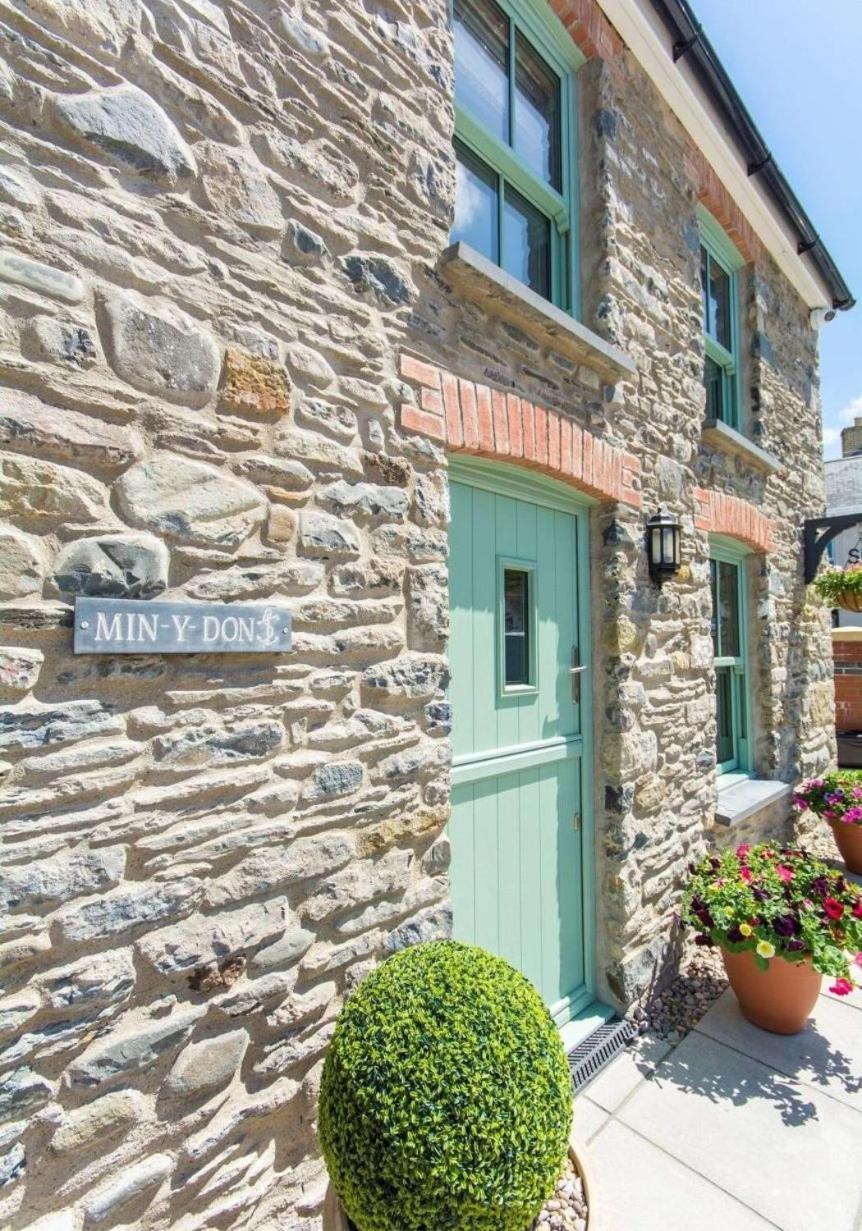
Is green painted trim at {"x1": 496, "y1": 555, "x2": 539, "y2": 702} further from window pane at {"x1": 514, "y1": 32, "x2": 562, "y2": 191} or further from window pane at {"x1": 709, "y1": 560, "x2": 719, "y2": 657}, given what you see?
window pane at {"x1": 709, "y1": 560, "x2": 719, "y2": 657}

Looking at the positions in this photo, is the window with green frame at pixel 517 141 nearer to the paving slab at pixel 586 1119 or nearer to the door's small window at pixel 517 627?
the door's small window at pixel 517 627

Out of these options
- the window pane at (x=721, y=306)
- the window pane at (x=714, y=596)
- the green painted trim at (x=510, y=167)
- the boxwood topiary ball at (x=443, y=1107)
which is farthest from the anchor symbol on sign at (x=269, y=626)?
the window pane at (x=721, y=306)

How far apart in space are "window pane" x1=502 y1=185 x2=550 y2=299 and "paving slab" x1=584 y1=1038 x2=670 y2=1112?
368cm

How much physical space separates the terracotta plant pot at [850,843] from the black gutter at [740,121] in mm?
4956

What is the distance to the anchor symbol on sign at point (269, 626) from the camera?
1.62 meters

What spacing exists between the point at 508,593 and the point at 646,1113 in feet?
7.25

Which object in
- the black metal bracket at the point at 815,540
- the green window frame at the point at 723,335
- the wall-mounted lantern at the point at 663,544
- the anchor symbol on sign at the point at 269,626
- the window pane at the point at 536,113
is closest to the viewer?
the anchor symbol on sign at the point at 269,626

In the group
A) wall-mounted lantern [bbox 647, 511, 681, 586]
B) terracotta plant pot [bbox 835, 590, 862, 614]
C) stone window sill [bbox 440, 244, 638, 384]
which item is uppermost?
stone window sill [bbox 440, 244, 638, 384]

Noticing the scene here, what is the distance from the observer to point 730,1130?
2.27 m

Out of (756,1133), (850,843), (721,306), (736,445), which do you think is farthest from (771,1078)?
(721,306)

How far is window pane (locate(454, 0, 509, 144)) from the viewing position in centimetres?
253

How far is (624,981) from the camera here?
2.84 metres

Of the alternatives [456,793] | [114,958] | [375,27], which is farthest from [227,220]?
[456,793]

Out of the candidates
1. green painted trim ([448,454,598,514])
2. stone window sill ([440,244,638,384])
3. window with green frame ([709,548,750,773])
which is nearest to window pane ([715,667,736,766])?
window with green frame ([709,548,750,773])
